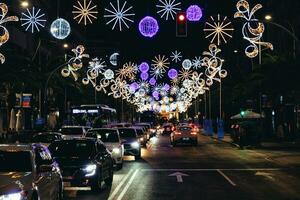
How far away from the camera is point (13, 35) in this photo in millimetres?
58250

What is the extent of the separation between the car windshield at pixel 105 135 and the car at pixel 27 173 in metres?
13.9

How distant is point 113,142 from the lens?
26.9 metres

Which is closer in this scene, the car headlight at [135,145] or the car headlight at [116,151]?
the car headlight at [116,151]

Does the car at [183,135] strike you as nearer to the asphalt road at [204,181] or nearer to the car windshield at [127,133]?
the car windshield at [127,133]

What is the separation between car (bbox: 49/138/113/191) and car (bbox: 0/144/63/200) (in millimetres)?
3430

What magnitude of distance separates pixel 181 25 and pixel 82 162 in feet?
29.3

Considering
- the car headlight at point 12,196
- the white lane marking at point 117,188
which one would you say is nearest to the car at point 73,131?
the white lane marking at point 117,188

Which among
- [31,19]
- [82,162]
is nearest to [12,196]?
[82,162]

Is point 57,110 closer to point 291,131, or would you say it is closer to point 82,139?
point 291,131

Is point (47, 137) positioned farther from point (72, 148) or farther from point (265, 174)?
point (72, 148)

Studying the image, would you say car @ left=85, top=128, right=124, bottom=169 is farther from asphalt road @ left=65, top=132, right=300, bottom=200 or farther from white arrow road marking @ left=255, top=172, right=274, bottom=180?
white arrow road marking @ left=255, top=172, right=274, bottom=180

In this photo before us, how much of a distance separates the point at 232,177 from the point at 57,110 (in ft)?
182

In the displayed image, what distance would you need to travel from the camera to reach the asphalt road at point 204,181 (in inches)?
664

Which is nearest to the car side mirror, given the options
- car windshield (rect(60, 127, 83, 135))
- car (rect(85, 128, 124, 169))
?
car (rect(85, 128, 124, 169))
